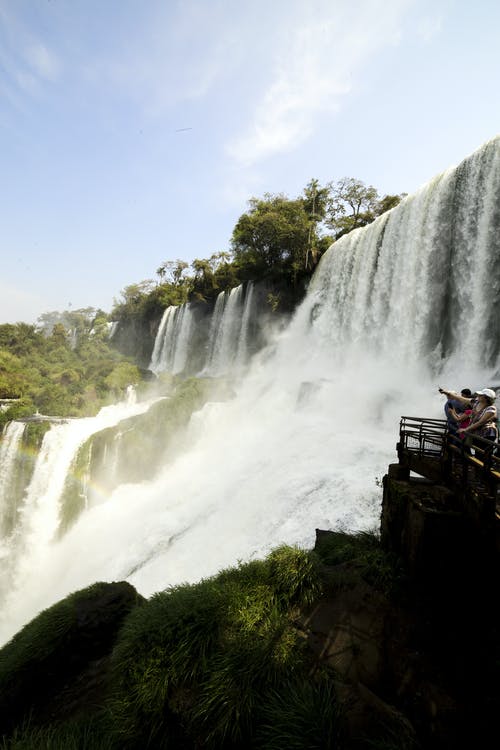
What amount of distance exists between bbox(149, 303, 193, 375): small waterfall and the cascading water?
18108 millimetres

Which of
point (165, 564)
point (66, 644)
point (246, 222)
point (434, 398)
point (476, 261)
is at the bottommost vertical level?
point (165, 564)

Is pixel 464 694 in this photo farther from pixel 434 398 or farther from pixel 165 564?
pixel 434 398

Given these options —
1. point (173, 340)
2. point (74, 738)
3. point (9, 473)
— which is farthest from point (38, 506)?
point (173, 340)

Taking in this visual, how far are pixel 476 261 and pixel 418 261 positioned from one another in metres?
2.96

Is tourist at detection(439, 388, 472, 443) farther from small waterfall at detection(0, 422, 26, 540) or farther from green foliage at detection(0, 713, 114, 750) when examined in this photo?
small waterfall at detection(0, 422, 26, 540)

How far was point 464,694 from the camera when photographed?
2.98 m

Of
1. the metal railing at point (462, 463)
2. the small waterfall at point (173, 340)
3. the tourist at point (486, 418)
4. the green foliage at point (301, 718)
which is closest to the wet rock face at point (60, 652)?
the green foliage at point (301, 718)

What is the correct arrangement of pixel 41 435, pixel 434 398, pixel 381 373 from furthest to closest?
1. pixel 41 435
2. pixel 381 373
3. pixel 434 398

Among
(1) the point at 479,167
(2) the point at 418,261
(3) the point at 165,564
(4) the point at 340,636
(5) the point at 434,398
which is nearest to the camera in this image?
(4) the point at 340,636

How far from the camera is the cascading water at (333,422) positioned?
31.2 feet

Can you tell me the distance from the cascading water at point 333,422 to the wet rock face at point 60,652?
119 inches

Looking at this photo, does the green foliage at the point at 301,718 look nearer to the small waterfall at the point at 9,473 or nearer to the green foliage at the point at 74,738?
the green foliage at the point at 74,738

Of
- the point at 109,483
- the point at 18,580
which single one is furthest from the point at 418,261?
the point at 18,580

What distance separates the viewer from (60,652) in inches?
197
